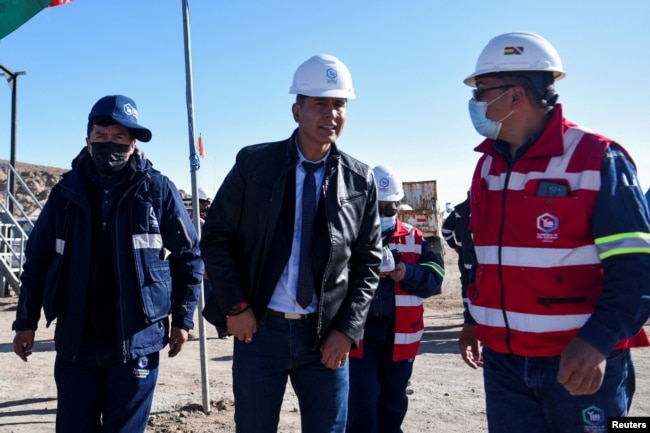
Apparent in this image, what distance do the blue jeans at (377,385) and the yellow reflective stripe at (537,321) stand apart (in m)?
1.76

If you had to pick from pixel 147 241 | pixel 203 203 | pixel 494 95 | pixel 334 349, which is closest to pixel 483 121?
pixel 494 95

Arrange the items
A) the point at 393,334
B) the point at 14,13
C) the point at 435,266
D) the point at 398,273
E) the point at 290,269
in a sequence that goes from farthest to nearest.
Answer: the point at 14,13, the point at 435,266, the point at 393,334, the point at 398,273, the point at 290,269

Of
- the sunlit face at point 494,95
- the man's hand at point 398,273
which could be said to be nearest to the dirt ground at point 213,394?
the man's hand at point 398,273

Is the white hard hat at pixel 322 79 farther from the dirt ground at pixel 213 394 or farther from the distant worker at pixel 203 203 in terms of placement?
the distant worker at pixel 203 203

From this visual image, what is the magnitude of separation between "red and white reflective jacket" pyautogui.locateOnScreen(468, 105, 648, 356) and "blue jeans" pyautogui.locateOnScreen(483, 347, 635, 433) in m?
0.07

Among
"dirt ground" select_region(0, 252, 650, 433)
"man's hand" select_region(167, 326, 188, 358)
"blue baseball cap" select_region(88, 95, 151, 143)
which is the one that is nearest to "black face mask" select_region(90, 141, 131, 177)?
"blue baseball cap" select_region(88, 95, 151, 143)

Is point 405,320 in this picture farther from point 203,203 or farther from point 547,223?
point 203,203

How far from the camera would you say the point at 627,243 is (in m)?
2.20

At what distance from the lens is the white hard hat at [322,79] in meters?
2.91

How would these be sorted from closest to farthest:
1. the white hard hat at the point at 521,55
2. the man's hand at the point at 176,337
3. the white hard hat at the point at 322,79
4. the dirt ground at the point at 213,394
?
the white hard hat at the point at 521,55 < the white hard hat at the point at 322,79 < the man's hand at the point at 176,337 < the dirt ground at the point at 213,394

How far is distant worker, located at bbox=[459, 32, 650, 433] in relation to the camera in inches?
86.7

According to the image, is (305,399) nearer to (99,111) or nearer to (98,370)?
(98,370)

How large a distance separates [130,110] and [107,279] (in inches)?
38.2

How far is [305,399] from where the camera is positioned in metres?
2.86
